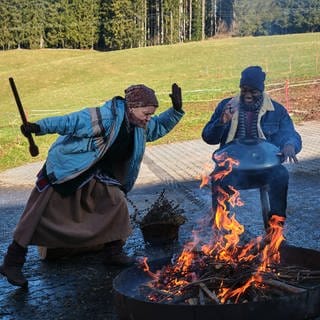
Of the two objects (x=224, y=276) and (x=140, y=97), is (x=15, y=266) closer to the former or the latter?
(x=140, y=97)

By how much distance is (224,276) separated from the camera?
361 centimetres

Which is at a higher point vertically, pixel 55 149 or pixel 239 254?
pixel 55 149

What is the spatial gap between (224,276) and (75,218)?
1.58 metres

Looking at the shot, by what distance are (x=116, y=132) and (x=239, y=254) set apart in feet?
4.35

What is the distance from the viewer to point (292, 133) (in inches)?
203

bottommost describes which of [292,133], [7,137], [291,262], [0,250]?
[7,137]

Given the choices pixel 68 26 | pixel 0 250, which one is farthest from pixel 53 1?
pixel 0 250

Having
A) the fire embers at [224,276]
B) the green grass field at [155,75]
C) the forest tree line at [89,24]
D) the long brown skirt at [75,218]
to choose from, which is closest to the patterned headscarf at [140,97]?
the long brown skirt at [75,218]

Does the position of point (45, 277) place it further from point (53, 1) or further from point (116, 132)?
point (53, 1)

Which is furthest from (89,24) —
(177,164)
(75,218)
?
(75,218)

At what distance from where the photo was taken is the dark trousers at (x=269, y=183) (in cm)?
492

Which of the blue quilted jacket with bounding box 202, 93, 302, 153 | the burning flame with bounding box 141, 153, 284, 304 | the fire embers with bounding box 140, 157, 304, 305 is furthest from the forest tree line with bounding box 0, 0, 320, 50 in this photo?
the fire embers with bounding box 140, 157, 304, 305

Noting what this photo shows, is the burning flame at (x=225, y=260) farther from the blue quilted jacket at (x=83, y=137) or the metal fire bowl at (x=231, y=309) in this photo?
the blue quilted jacket at (x=83, y=137)

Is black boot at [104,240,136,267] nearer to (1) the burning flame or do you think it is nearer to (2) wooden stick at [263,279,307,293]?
(1) the burning flame
